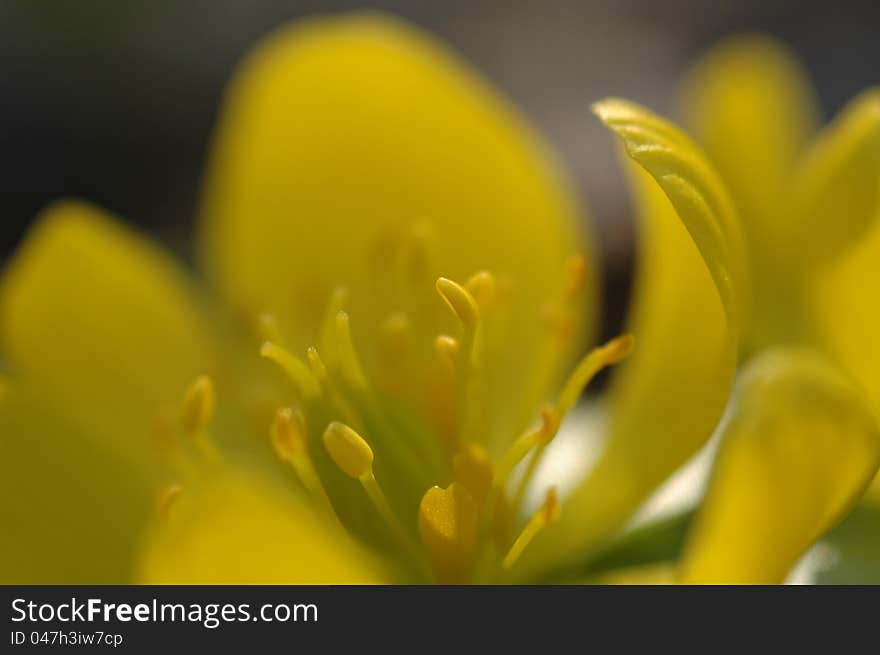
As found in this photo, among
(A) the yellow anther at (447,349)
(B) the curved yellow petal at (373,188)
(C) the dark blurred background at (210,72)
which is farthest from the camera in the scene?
(C) the dark blurred background at (210,72)

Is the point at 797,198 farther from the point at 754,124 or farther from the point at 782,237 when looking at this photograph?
the point at 754,124

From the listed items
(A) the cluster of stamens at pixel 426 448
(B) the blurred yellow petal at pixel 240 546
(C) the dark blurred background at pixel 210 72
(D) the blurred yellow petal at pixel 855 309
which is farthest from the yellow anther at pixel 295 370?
(C) the dark blurred background at pixel 210 72

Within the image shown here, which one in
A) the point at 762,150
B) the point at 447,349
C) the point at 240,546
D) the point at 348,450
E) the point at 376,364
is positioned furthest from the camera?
the point at 762,150

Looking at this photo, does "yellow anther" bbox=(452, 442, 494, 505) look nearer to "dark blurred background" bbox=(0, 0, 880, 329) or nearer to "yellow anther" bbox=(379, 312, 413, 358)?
"yellow anther" bbox=(379, 312, 413, 358)

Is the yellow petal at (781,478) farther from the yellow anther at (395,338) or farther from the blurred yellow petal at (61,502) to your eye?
the blurred yellow petal at (61,502)

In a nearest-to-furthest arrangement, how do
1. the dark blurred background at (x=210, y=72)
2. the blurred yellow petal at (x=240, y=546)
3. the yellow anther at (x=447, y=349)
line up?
1. the blurred yellow petal at (x=240, y=546)
2. the yellow anther at (x=447, y=349)
3. the dark blurred background at (x=210, y=72)

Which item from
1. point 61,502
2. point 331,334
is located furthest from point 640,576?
point 61,502
